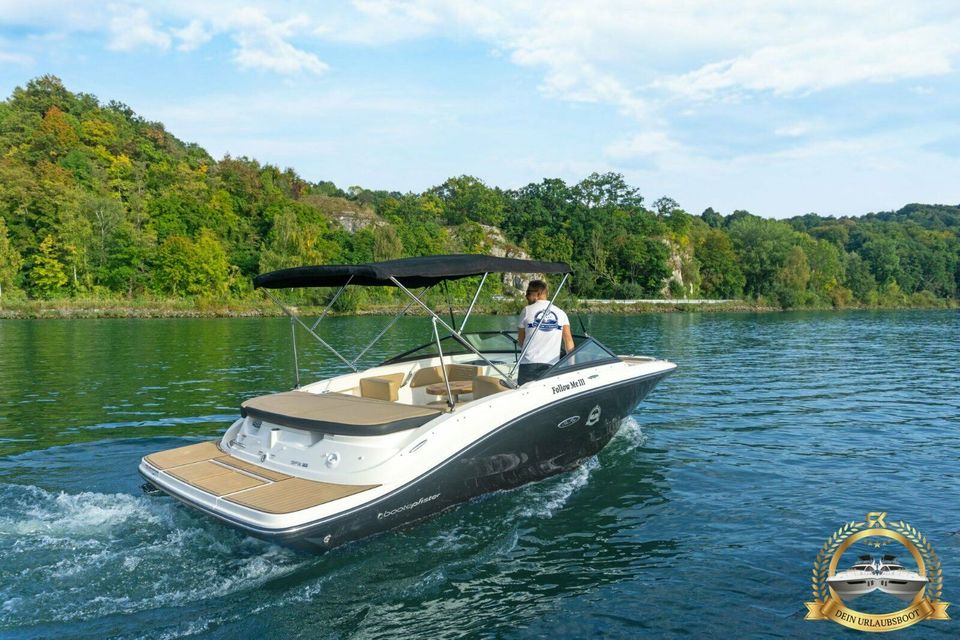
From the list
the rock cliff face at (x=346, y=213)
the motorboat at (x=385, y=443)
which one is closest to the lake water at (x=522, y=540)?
the motorboat at (x=385, y=443)

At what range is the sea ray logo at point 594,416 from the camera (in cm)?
798

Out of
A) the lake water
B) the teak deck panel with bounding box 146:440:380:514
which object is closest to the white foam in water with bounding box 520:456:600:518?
the lake water

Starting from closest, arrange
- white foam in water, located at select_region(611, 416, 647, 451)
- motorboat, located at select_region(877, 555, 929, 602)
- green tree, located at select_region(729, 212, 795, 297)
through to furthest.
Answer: motorboat, located at select_region(877, 555, 929, 602)
white foam in water, located at select_region(611, 416, 647, 451)
green tree, located at select_region(729, 212, 795, 297)

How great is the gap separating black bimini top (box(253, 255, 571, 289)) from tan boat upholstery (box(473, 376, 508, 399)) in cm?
125

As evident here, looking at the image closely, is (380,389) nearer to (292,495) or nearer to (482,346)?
(482,346)

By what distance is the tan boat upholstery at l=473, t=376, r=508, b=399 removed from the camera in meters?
7.53

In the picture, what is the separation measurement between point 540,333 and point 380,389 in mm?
2068

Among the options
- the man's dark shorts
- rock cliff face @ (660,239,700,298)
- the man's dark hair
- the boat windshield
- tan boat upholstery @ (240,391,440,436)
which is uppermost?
rock cliff face @ (660,239,700,298)

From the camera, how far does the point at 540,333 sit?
308 inches

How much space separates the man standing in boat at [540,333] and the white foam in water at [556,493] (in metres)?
1.29

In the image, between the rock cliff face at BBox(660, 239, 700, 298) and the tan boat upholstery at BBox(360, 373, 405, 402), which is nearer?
the tan boat upholstery at BBox(360, 373, 405, 402)

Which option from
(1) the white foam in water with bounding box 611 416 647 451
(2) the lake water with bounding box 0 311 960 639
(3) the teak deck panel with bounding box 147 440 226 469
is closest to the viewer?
(2) the lake water with bounding box 0 311 960 639

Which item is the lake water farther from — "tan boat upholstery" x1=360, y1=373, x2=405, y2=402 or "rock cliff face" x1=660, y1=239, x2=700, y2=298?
"rock cliff face" x1=660, y1=239, x2=700, y2=298

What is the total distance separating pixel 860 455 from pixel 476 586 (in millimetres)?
6889
